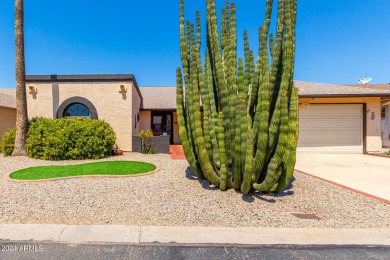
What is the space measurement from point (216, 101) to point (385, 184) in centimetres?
588

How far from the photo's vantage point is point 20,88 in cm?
947

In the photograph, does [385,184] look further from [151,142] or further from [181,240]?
[151,142]

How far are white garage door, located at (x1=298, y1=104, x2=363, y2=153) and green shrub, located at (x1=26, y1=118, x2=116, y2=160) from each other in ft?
40.4

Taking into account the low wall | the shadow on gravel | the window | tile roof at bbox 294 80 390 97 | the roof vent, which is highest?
the roof vent

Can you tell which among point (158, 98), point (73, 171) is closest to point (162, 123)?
point (158, 98)

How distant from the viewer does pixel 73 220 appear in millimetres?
3438

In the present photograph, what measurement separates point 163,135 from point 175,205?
7.48 m

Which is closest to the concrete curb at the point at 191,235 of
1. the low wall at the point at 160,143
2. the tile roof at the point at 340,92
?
the low wall at the point at 160,143

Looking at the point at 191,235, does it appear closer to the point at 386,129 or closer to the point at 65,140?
the point at 65,140

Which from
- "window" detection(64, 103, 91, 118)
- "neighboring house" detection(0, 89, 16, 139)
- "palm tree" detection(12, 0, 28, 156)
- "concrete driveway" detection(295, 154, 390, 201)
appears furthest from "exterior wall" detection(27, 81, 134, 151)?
"concrete driveway" detection(295, 154, 390, 201)

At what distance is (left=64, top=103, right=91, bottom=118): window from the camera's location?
455 inches

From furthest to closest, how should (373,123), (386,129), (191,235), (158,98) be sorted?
(158,98) < (386,129) < (373,123) < (191,235)

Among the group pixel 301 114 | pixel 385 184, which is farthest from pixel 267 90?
pixel 301 114

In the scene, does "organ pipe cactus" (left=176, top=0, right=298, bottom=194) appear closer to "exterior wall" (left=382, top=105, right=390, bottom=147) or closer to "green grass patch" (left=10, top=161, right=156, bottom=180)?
"green grass patch" (left=10, top=161, right=156, bottom=180)
